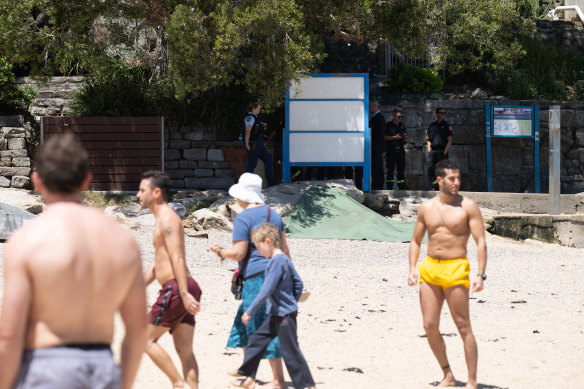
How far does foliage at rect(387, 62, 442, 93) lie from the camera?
1781 cm

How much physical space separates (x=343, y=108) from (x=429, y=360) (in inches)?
356

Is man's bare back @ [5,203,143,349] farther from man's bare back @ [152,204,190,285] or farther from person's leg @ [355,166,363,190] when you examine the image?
person's leg @ [355,166,363,190]

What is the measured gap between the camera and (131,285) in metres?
2.77

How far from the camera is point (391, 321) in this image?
8.22 meters

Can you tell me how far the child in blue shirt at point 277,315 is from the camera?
5.21 m

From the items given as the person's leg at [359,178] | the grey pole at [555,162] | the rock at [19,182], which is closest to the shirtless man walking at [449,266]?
the grey pole at [555,162]

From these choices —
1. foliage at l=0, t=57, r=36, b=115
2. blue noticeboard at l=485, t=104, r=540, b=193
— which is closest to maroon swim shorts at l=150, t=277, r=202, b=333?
foliage at l=0, t=57, r=36, b=115

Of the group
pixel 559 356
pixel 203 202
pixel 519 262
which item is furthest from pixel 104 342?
pixel 203 202

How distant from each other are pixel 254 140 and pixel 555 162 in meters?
5.22

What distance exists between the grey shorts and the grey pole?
1316 centimetres

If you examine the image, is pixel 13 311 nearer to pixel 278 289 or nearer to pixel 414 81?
pixel 278 289

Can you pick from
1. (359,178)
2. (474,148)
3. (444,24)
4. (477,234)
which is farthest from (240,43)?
(477,234)

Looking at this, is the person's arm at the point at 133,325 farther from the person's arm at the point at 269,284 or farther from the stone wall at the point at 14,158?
the stone wall at the point at 14,158

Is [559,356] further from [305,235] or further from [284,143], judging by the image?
[284,143]
